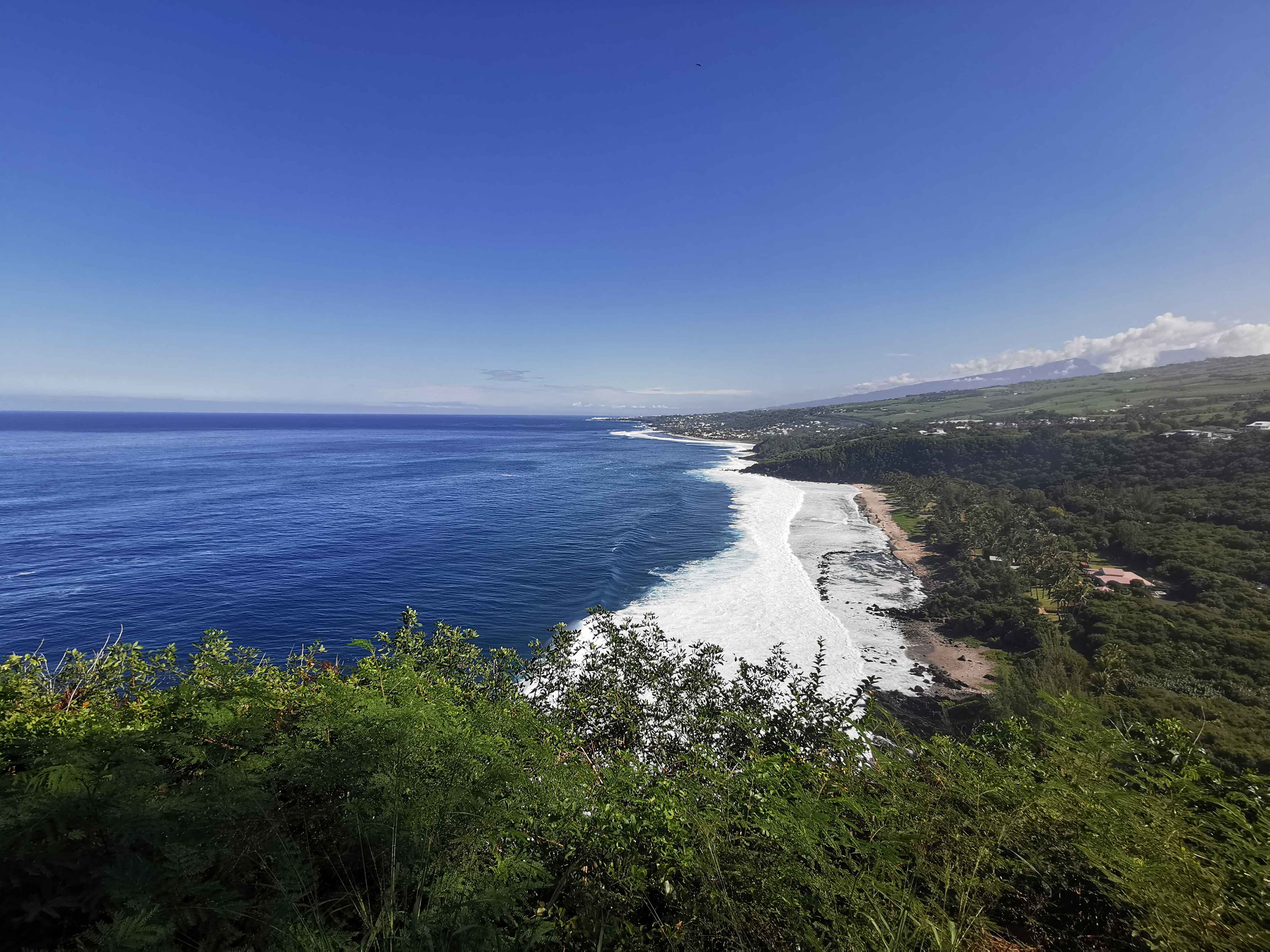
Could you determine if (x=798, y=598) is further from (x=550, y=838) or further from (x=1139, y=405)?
(x=1139, y=405)

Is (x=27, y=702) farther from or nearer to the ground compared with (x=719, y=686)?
farther from the ground

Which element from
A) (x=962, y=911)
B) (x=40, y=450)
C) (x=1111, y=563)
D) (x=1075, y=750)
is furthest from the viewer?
(x=40, y=450)

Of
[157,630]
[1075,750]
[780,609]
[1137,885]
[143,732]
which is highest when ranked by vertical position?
[143,732]

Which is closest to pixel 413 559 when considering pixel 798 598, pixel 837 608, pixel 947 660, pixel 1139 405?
pixel 798 598

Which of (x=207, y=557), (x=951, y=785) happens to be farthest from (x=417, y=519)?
(x=951, y=785)

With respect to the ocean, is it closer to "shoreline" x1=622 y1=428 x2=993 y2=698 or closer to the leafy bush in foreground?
"shoreline" x1=622 y1=428 x2=993 y2=698

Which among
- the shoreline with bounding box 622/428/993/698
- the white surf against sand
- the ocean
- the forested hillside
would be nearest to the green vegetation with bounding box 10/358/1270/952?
the forested hillside

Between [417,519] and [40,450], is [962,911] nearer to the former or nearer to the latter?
[417,519]
